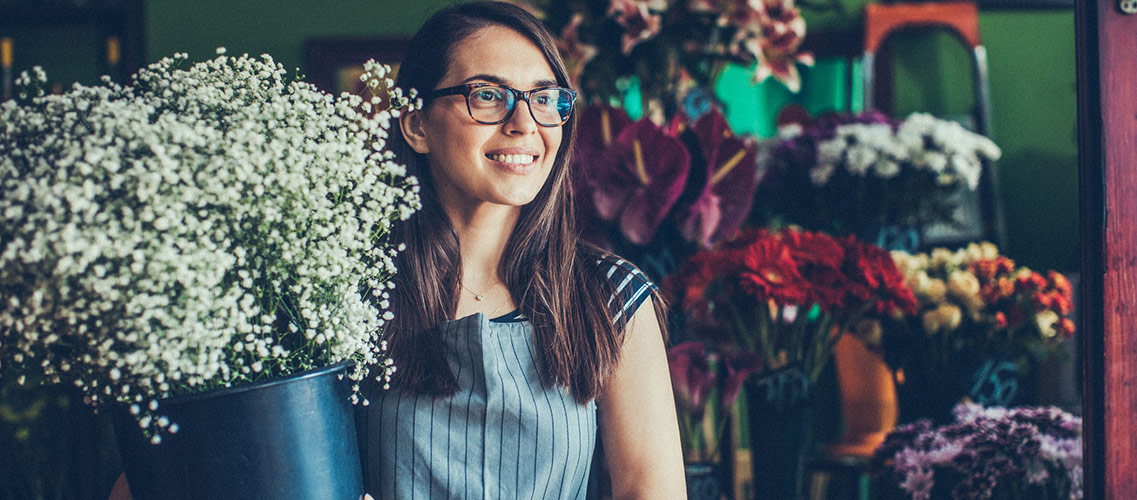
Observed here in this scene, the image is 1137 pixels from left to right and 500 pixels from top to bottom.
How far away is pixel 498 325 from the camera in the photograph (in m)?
1.12

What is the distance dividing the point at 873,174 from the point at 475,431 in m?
1.08

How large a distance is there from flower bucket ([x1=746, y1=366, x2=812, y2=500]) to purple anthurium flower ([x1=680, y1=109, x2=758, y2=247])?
27 centimetres

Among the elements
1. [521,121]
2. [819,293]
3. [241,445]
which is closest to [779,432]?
[819,293]

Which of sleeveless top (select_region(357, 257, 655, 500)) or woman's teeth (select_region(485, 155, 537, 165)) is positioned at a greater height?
woman's teeth (select_region(485, 155, 537, 165))

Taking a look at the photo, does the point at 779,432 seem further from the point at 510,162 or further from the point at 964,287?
the point at 510,162

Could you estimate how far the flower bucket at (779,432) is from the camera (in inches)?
54.8

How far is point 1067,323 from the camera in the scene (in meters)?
1.52

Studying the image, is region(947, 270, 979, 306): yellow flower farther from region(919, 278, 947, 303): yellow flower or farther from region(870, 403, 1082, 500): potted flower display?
region(870, 403, 1082, 500): potted flower display

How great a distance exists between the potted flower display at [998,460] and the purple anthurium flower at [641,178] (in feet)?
1.86

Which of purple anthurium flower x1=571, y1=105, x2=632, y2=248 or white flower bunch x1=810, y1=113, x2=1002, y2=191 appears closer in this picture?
purple anthurium flower x1=571, y1=105, x2=632, y2=248

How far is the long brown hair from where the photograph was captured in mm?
1099

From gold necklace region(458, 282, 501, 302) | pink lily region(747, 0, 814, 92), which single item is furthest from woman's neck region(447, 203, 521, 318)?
pink lily region(747, 0, 814, 92)

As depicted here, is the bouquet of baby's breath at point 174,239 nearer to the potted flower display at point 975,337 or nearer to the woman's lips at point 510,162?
the woman's lips at point 510,162

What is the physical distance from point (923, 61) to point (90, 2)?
2.83 metres
